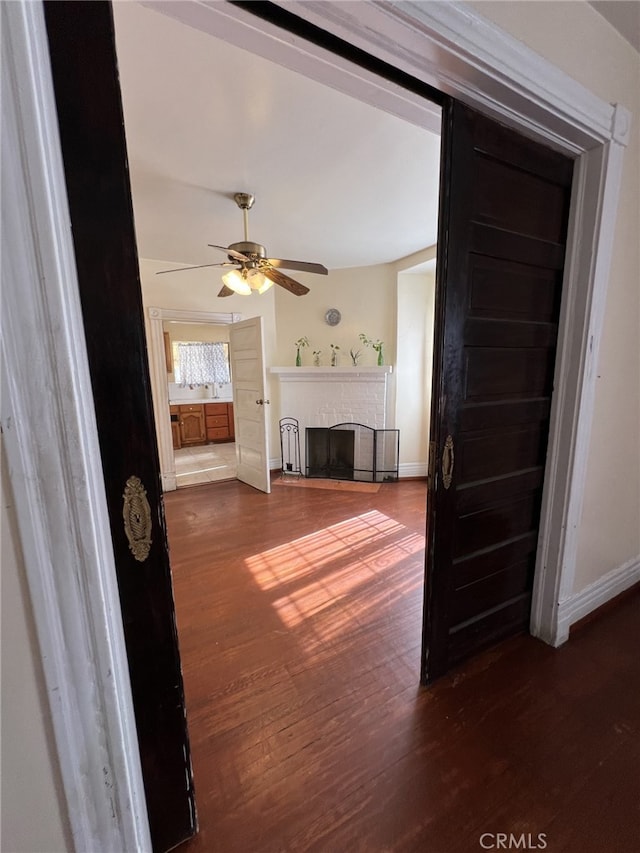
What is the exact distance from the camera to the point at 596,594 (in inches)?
74.1

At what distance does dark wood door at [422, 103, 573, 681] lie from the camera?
120cm

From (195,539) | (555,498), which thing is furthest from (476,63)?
(195,539)

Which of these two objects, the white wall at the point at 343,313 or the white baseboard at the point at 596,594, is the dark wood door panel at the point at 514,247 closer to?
the white baseboard at the point at 596,594

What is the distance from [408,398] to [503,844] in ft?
12.3

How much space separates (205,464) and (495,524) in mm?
4509

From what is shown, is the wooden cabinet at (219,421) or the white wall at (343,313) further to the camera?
the wooden cabinet at (219,421)

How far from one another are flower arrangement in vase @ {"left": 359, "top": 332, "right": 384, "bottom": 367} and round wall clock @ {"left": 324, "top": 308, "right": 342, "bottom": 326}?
1.18 feet

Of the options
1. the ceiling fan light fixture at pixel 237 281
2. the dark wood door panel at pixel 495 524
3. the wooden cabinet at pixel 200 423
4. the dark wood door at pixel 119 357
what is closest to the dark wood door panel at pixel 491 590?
the dark wood door panel at pixel 495 524

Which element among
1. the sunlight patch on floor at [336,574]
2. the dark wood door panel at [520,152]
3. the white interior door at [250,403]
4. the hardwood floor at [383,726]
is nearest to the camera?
the hardwood floor at [383,726]

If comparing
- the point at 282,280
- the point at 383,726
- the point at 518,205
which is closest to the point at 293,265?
the point at 282,280

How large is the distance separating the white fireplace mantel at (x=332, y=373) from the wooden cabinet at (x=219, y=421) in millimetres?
2755

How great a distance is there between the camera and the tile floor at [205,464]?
14.9 ft

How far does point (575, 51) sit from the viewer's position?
3.94 ft

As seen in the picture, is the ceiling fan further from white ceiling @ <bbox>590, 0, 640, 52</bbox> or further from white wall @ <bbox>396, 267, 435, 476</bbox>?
white wall @ <bbox>396, 267, 435, 476</bbox>
